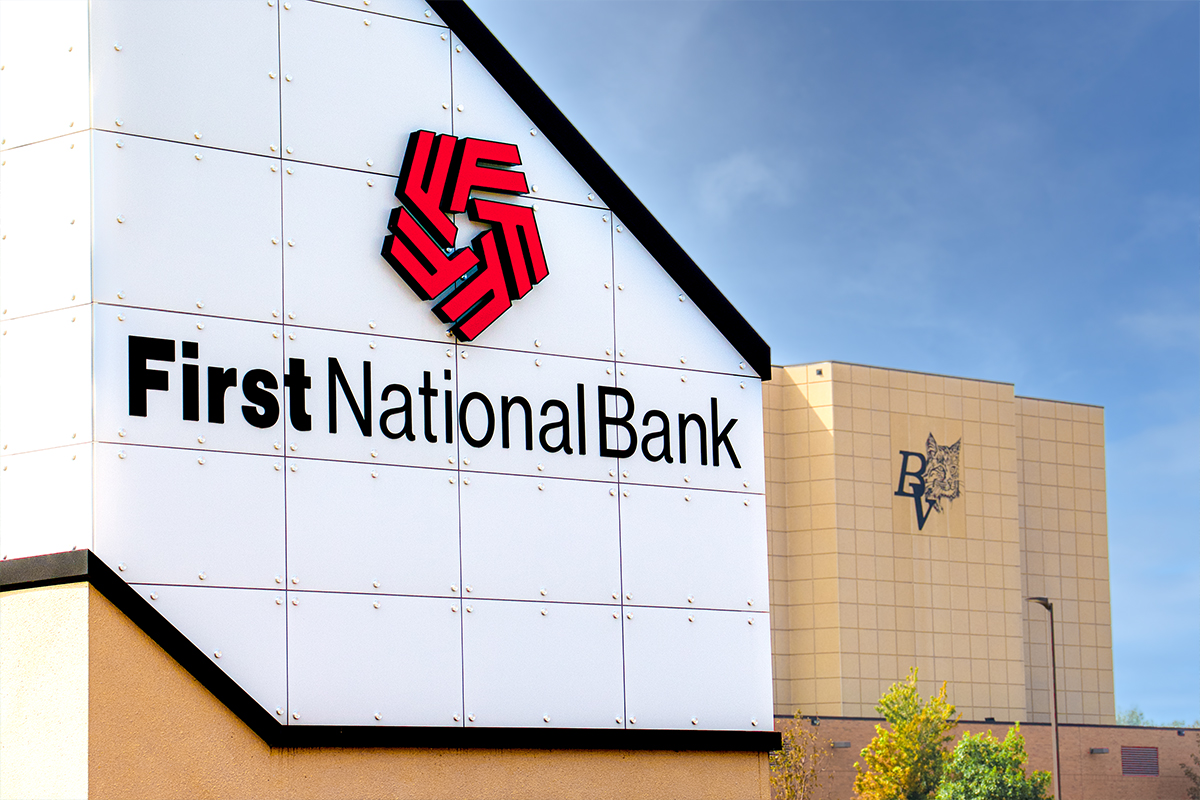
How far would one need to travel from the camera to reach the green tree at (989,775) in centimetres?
5025

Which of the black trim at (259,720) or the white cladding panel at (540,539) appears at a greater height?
the white cladding panel at (540,539)

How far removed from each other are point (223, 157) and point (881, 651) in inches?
A: 2638

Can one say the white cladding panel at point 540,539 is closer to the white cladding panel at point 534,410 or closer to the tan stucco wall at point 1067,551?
the white cladding panel at point 534,410

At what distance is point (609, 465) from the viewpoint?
12.7 metres

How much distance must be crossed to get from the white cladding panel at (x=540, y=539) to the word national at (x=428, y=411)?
0.36m

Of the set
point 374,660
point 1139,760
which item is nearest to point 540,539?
point 374,660

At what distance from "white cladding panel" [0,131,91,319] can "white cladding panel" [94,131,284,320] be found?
13 cm

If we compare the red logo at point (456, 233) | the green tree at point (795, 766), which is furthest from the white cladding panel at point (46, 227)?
the green tree at point (795, 766)

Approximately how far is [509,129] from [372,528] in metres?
3.71

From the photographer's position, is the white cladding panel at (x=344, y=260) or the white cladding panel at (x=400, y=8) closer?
the white cladding panel at (x=344, y=260)

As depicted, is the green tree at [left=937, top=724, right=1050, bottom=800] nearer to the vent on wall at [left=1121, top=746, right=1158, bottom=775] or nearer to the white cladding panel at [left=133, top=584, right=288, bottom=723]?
the vent on wall at [left=1121, top=746, right=1158, bottom=775]

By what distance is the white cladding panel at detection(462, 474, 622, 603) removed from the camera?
1181 cm

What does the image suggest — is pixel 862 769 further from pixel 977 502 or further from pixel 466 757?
pixel 466 757

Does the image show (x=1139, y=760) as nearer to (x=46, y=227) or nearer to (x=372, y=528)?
(x=372, y=528)
